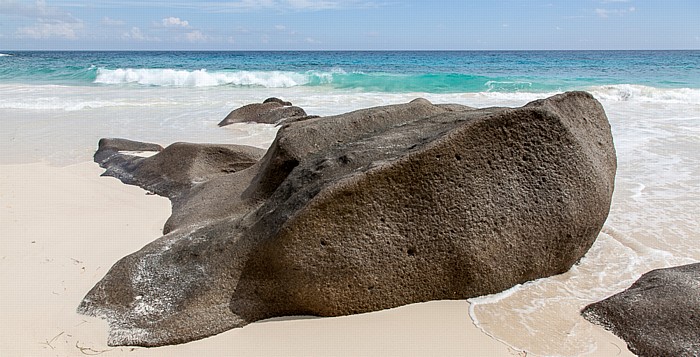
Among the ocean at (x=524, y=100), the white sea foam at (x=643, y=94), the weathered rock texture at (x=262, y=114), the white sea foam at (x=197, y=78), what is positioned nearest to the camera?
the ocean at (x=524, y=100)

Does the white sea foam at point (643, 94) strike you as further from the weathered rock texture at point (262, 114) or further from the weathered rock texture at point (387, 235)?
the weathered rock texture at point (387, 235)

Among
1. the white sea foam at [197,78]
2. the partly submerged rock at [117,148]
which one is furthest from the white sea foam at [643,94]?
the partly submerged rock at [117,148]

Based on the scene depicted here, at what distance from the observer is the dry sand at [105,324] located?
2648mm

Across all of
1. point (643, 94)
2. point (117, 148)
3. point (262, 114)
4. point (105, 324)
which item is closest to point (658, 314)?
point (105, 324)

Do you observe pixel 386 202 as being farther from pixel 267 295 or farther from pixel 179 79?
pixel 179 79

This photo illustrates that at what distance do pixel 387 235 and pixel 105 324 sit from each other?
55.9 inches

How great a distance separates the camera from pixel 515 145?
311cm

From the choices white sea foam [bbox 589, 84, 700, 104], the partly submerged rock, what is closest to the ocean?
white sea foam [bbox 589, 84, 700, 104]

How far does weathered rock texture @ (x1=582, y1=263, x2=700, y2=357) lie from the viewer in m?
2.59

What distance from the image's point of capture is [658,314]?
2.73 m

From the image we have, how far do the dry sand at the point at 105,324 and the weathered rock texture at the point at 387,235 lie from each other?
0.26ft

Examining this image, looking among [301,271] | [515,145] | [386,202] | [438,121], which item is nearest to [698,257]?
[515,145]

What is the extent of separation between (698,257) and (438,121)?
1.95 meters

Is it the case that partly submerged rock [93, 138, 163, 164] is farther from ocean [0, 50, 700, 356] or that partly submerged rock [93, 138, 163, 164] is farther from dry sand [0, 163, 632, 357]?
dry sand [0, 163, 632, 357]
